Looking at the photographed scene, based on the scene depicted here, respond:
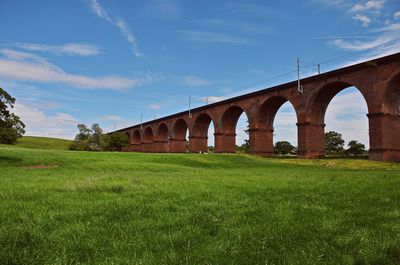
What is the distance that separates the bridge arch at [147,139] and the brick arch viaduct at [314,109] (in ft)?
88.8

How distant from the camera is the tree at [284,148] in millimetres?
100188

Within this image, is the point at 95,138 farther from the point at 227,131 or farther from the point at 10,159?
the point at 10,159

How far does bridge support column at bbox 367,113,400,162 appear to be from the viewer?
2920 centimetres

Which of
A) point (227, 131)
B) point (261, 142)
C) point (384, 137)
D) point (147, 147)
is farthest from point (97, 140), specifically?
point (384, 137)

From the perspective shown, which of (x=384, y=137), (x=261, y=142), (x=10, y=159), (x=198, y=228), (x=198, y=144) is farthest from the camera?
(x=198, y=144)

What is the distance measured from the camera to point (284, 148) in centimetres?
10062

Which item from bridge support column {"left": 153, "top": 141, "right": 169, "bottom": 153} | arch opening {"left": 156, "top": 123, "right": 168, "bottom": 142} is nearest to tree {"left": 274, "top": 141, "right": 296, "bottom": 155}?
bridge support column {"left": 153, "top": 141, "right": 169, "bottom": 153}

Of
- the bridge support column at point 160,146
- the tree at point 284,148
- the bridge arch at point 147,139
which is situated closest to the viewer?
the bridge support column at point 160,146

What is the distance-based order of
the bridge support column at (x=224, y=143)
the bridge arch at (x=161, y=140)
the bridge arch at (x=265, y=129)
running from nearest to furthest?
1. the bridge arch at (x=265, y=129)
2. the bridge support column at (x=224, y=143)
3. the bridge arch at (x=161, y=140)

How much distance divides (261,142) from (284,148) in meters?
58.0

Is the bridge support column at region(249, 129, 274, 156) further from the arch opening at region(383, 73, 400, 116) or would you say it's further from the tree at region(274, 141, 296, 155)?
the tree at region(274, 141, 296, 155)

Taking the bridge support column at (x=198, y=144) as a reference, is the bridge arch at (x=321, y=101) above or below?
above

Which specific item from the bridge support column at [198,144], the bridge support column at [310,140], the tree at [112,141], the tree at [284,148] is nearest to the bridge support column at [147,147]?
the tree at [112,141]

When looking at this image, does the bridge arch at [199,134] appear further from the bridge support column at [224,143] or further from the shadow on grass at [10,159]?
the shadow on grass at [10,159]
